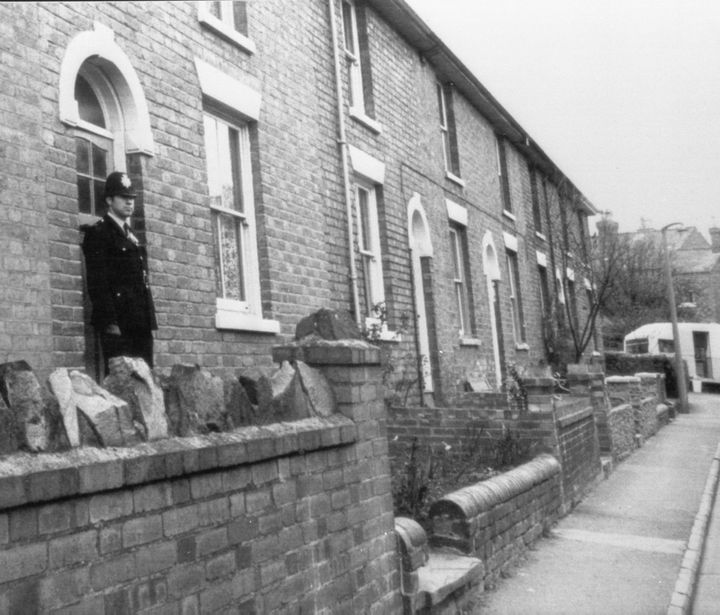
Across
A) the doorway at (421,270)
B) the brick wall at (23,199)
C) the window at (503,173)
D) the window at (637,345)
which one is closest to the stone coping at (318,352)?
the brick wall at (23,199)

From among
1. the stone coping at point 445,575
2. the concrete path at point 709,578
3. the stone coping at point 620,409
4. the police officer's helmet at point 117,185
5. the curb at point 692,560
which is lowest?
the concrete path at point 709,578

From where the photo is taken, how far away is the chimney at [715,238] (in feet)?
236

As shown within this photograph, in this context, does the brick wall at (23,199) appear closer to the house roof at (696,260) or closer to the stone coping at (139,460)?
the stone coping at (139,460)

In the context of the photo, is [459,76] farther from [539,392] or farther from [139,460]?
[139,460]

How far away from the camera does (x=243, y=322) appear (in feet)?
26.2

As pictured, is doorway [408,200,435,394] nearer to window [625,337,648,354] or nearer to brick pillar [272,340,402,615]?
brick pillar [272,340,402,615]

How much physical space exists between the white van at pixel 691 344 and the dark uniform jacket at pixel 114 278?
34.9m

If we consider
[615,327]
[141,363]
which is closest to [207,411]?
[141,363]

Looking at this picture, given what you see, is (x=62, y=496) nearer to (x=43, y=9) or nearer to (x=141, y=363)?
(x=141, y=363)

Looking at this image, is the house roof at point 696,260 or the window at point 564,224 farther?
the house roof at point 696,260

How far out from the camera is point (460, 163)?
15555 mm

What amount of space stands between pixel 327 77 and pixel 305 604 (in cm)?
765

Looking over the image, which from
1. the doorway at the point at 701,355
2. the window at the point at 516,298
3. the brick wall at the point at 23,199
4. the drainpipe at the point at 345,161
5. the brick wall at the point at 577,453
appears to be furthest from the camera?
the doorway at the point at 701,355

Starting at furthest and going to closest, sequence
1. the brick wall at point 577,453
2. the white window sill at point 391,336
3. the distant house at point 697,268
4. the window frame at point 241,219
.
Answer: the distant house at point 697,268 → the white window sill at point 391,336 → the brick wall at point 577,453 → the window frame at point 241,219
